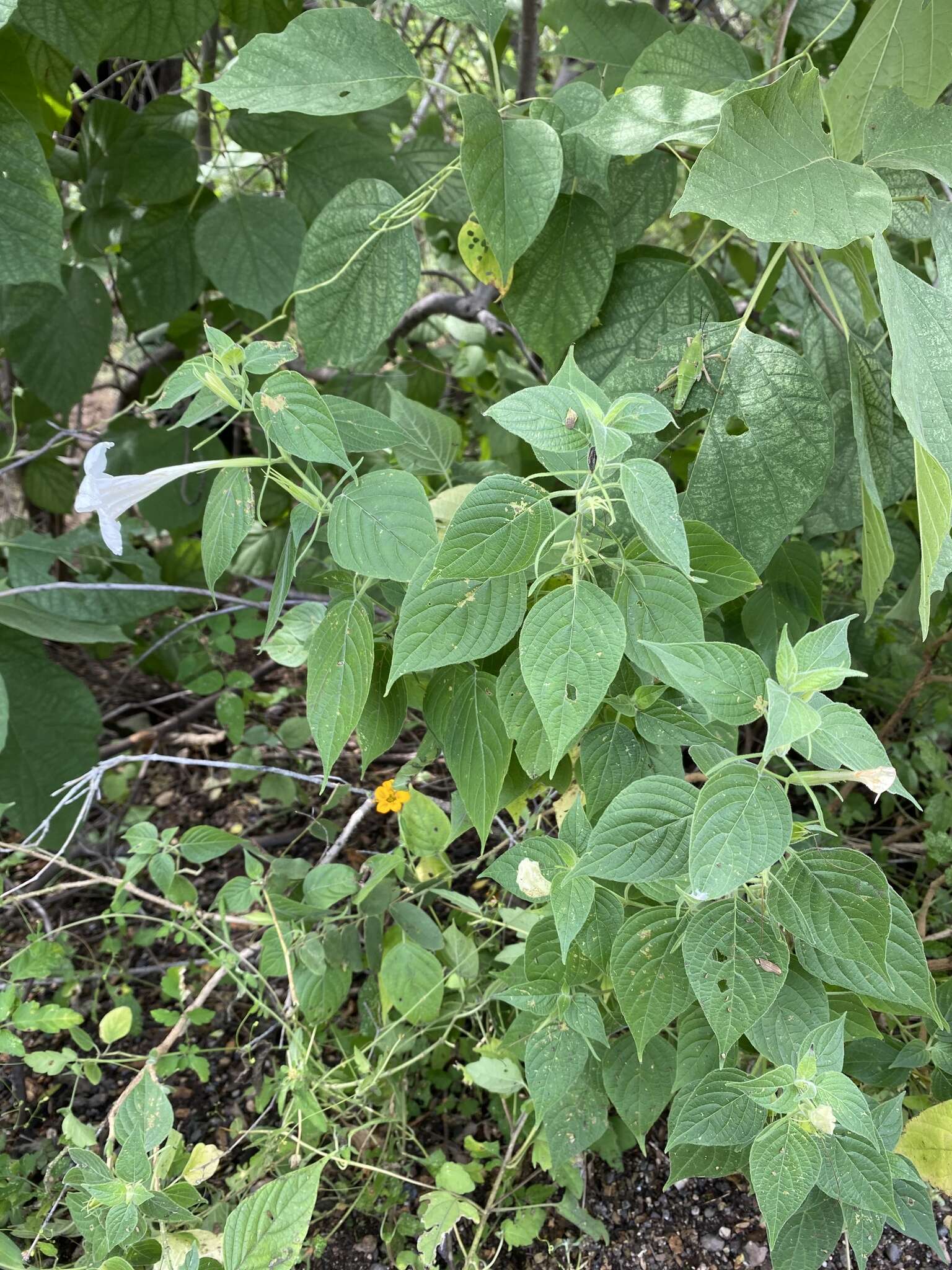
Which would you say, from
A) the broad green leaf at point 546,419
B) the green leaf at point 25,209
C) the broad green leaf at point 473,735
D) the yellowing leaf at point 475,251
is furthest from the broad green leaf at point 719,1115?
the green leaf at point 25,209

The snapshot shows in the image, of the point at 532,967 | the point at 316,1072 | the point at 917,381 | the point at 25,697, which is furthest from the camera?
the point at 25,697

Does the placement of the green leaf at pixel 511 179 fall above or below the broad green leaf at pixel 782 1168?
above

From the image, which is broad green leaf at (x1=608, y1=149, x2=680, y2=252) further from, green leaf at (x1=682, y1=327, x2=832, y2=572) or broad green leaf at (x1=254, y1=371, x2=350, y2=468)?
broad green leaf at (x1=254, y1=371, x2=350, y2=468)

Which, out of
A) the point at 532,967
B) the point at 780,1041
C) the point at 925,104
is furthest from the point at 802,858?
the point at 925,104

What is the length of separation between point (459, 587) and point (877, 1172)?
21.6 inches

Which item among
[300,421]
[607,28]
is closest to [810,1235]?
[300,421]

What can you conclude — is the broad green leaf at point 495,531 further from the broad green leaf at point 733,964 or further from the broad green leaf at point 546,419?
the broad green leaf at point 733,964

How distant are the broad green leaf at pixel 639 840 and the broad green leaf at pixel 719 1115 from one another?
0.20m

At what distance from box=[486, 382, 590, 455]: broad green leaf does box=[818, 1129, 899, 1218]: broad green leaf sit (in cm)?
56

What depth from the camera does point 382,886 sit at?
3.68ft

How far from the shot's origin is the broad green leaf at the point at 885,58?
31.1 inches

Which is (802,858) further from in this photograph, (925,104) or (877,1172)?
(925,104)

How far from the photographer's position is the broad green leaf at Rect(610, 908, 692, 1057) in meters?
0.69

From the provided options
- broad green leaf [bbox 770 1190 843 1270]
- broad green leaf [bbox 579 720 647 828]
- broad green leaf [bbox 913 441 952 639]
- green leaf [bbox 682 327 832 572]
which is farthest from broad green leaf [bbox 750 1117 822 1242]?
green leaf [bbox 682 327 832 572]
